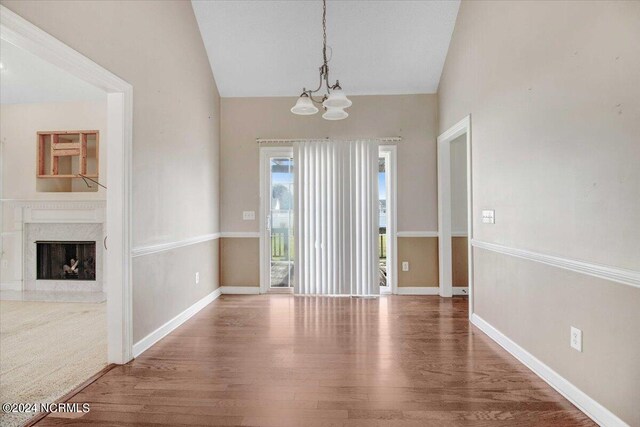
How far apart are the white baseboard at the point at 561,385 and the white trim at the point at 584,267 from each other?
2.31ft


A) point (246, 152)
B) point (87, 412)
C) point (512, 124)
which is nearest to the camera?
point (87, 412)

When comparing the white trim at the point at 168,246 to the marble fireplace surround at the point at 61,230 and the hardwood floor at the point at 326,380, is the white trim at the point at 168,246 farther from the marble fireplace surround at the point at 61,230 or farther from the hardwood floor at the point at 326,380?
the marble fireplace surround at the point at 61,230

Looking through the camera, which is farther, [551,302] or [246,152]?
[246,152]

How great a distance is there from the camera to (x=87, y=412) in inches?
73.1

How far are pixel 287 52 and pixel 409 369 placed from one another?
368cm

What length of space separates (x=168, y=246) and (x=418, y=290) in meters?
3.21

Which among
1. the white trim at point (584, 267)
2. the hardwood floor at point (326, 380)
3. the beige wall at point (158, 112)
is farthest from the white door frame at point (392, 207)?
the beige wall at point (158, 112)

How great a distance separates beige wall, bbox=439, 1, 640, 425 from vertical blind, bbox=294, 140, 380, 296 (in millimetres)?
1506

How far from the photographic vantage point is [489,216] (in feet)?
9.91

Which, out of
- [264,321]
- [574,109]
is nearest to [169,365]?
[264,321]

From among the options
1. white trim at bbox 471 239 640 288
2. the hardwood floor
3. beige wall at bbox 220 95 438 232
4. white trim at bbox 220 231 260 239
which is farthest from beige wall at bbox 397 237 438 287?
white trim at bbox 220 231 260 239

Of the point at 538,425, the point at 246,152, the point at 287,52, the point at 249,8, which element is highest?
the point at 249,8

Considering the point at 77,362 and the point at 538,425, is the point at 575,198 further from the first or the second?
the point at 77,362

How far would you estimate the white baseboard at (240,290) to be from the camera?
4582 millimetres
